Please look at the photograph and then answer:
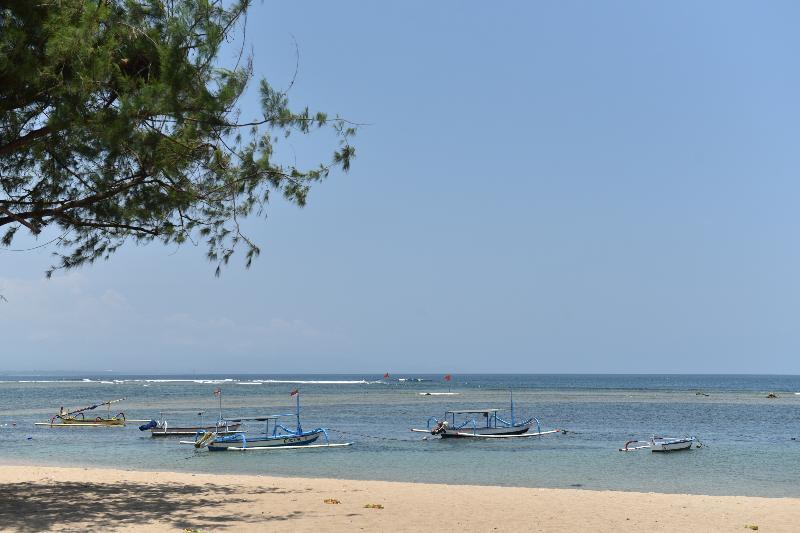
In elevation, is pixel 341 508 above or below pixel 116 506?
below

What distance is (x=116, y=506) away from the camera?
1259 centimetres

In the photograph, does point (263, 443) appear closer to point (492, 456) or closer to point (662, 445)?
point (492, 456)

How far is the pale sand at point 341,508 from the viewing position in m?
11.5

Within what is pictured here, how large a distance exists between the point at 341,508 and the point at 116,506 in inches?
145

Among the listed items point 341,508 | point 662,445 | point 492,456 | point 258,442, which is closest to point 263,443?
point 258,442

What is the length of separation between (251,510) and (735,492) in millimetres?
14738

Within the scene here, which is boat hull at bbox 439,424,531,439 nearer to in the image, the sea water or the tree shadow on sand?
the sea water

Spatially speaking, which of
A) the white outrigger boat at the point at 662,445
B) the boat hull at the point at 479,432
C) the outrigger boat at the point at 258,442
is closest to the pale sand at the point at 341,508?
the outrigger boat at the point at 258,442

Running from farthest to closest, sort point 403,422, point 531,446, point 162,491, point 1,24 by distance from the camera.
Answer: point 403,422, point 531,446, point 162,491, point 1,24

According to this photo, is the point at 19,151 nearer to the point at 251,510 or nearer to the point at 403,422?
the point at 251,510

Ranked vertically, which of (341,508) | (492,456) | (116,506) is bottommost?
(492,456)

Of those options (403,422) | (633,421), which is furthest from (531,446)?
(633,421)

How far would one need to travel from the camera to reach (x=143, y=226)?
509 inches

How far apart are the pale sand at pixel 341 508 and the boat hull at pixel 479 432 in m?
Result: 19.6
